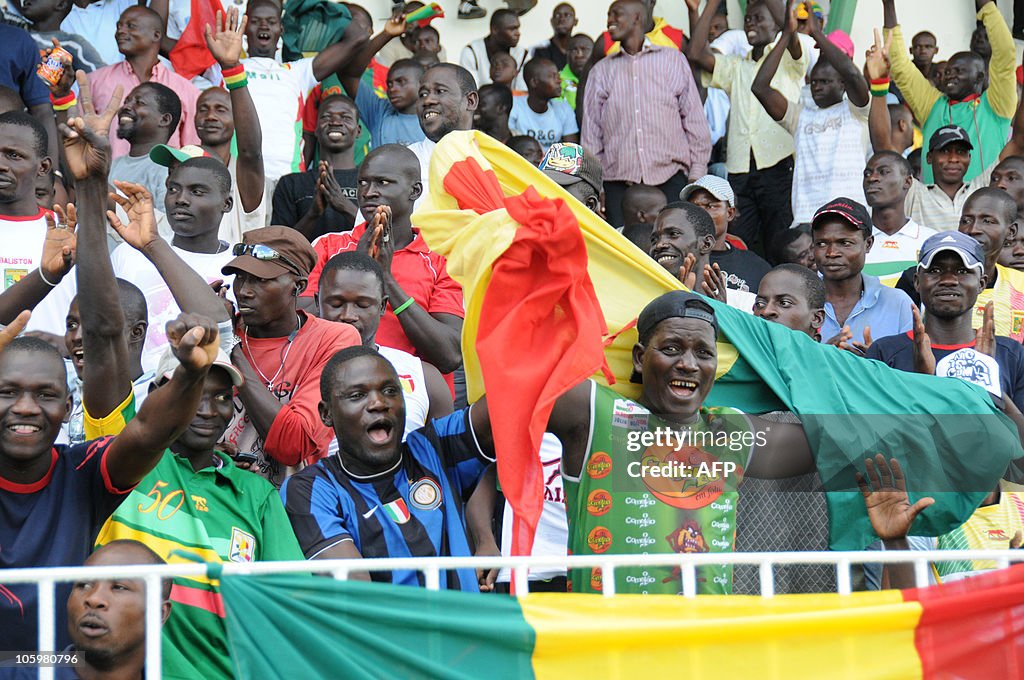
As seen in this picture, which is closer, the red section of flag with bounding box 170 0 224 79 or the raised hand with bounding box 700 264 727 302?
the raised hand with bounding box 700 264 727 302

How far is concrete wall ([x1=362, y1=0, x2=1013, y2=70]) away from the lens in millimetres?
11695

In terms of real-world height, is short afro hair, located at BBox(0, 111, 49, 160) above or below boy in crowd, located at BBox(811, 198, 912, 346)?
above

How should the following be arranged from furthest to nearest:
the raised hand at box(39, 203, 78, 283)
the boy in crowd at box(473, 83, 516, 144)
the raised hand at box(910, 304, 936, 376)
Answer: the boy in crowd at box(473, 83, 516, 144) → the raised hand at box(910, 304, 936, 376) → the raised hand at box(39, 203, 78, 283)

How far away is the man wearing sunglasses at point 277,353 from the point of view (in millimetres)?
5184

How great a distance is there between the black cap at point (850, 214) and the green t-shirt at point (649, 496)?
2.93 metres

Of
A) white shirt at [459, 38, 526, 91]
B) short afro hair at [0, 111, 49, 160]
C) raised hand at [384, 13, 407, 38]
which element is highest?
white shirt at [459, 38, 526, 91]

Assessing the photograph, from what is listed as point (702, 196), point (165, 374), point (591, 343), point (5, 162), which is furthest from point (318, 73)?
point (591, 343)

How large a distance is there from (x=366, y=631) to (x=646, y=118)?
6702 millimetres

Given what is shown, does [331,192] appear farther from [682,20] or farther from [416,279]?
[682,20]

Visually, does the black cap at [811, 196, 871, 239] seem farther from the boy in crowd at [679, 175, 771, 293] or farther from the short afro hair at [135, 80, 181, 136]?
the short afro hair at [135, 80, 181, 136]

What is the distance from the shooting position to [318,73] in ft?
30.9

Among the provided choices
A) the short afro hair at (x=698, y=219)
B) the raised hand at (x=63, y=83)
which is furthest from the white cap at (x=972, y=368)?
the raised hand at (x=63, y=83)

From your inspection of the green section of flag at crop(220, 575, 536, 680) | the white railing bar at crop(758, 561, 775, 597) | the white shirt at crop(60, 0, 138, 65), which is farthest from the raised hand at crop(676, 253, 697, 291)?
the white shirt at crop(60, 0, 138, 65)

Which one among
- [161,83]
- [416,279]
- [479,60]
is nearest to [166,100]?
[161,83]
